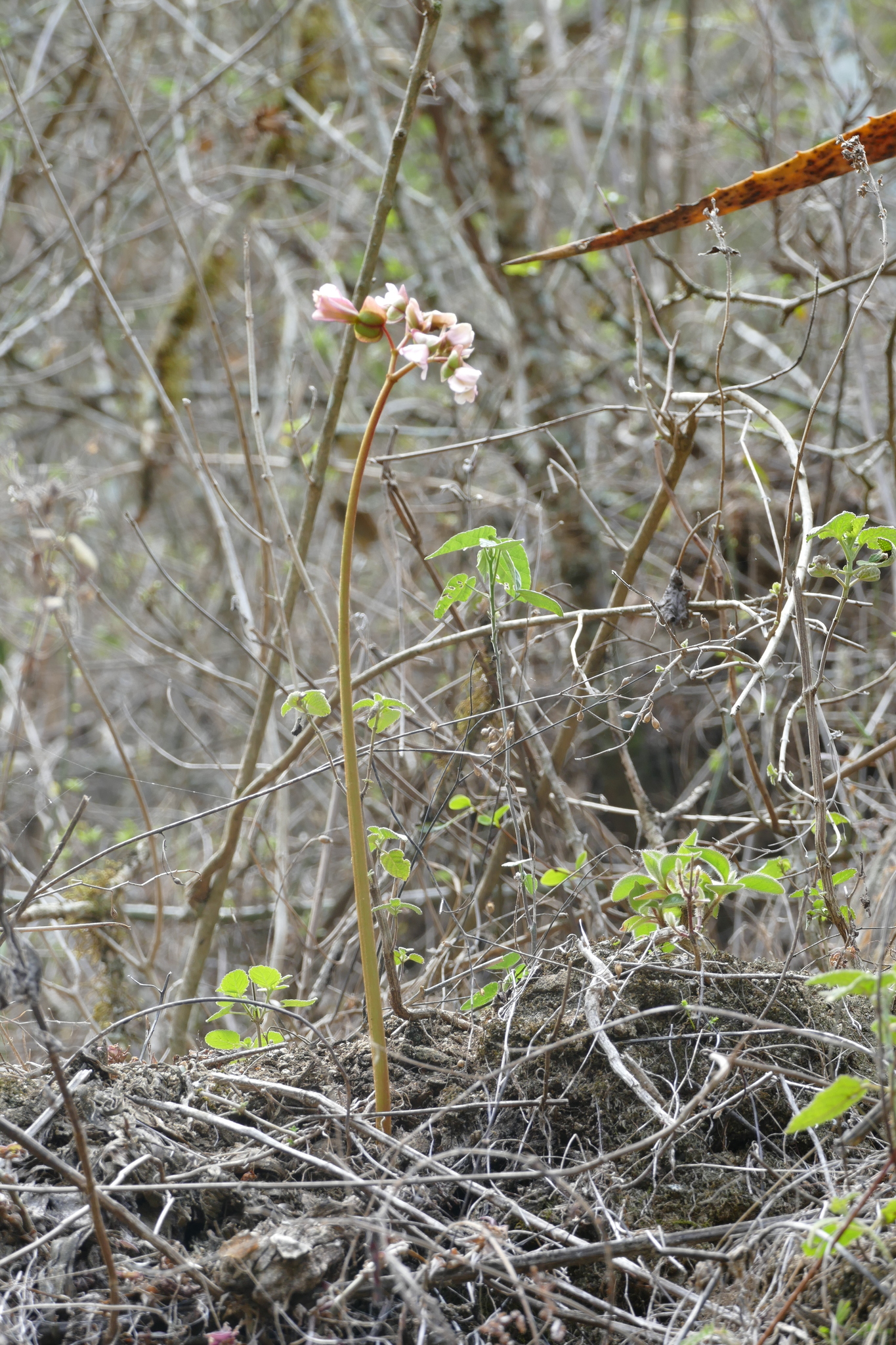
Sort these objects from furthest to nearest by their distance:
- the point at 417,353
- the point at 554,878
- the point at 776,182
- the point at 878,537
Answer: the point at 776,182
the point at 554,878
the point at 878,537
the point at 417,353

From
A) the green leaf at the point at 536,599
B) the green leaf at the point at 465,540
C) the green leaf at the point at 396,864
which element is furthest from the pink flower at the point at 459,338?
the green leaf at the point at 396,864

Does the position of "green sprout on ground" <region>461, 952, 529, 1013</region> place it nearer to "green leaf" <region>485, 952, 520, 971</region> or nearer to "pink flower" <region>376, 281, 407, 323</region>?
"green leaf" <region>485, 952, 520, 971</region>

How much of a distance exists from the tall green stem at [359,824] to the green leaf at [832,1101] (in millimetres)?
505

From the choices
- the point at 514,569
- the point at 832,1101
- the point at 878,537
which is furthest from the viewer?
the point at 514,569

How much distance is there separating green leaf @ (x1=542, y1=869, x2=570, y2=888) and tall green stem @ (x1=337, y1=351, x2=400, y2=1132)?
40 cm

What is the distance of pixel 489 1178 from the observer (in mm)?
1173

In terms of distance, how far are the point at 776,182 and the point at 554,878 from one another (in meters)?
1.26

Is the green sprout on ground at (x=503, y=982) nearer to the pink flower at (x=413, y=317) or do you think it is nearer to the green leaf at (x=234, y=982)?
the green leaf at (x=234, y=982)

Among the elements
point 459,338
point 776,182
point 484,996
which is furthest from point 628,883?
point 776,182

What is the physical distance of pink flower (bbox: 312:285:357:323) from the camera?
1192mm

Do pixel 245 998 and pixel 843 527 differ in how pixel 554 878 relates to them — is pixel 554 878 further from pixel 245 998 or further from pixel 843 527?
pixel 843 527

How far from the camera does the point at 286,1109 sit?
1376 mm

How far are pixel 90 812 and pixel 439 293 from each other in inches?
123

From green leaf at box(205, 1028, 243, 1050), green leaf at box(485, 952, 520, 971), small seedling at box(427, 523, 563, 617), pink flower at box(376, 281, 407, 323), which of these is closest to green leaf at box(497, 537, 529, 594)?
small seedling at box(427, 523, 563, 617)
